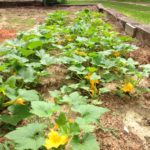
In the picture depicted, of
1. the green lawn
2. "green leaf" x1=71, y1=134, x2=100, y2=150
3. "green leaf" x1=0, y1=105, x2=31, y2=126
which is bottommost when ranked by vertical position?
the green lawn

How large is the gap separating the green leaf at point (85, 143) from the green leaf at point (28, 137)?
17 centimetres

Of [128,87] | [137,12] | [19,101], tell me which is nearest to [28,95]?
[19,101]

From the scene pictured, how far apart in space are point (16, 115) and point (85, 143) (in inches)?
24.8

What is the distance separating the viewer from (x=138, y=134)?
244cm

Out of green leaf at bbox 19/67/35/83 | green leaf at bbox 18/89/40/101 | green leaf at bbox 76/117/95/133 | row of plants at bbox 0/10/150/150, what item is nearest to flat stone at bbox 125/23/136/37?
row of plants at bbox 0/10/150/150

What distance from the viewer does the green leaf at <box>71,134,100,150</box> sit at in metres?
1.84

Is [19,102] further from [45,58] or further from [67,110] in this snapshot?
[45,58]

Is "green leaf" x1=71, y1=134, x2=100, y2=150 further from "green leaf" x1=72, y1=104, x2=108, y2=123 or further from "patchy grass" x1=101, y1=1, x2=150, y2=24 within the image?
"patchy grass" x1=101, y1=1, x2=150, y2=24

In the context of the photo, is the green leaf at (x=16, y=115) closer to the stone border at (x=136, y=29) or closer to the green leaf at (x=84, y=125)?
the green leaf at (x=84, y=125)

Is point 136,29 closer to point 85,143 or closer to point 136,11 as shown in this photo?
point 85,143

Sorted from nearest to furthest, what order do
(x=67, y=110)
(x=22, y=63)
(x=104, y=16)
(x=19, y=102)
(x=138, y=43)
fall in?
(x=19, y=102) < (x=67, y=110) < (x=22, y=63) < (x=138, y=43) < (x=104, y=16)

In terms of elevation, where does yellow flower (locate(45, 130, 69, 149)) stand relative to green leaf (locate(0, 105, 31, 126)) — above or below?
above

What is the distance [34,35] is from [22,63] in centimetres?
118

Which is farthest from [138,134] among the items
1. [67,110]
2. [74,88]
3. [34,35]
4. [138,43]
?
[138,43]
